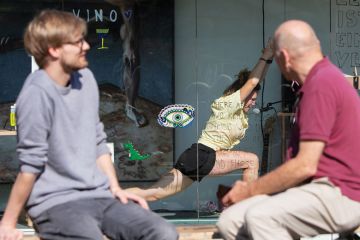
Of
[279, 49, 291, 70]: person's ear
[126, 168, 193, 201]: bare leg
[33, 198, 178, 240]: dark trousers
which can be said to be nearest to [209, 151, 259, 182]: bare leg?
[126, 168, 193, 201]: bare leg

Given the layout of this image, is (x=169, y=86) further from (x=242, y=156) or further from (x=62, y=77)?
(x=62, y=77)

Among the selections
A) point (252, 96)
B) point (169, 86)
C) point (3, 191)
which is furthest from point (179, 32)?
point (3, 191)

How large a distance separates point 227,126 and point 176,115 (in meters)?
0.66

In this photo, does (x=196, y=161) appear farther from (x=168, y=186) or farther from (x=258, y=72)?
(x=258, y=72)

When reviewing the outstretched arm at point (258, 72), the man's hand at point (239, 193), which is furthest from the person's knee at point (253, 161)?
the man's hand at point (239, 193)

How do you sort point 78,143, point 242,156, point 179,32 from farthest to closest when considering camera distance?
point 179,32 < point 242,156 < point 78,143

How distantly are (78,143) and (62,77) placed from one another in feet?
0.98

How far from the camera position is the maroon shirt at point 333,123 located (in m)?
3.07

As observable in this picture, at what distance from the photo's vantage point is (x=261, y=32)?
20.9 ft

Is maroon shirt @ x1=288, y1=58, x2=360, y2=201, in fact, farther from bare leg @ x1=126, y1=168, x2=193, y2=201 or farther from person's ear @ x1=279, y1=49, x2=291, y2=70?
bare leg @ x1=126, y1=168, x2=193, y2=201

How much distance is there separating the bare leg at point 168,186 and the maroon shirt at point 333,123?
2873 millimetres

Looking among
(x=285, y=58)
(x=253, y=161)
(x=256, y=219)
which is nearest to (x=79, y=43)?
(x=285, y=58)

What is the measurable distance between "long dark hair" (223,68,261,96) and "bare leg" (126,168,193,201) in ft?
2.75

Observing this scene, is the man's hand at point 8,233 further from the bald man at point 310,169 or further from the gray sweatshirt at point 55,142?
the bald man at point 310,169
